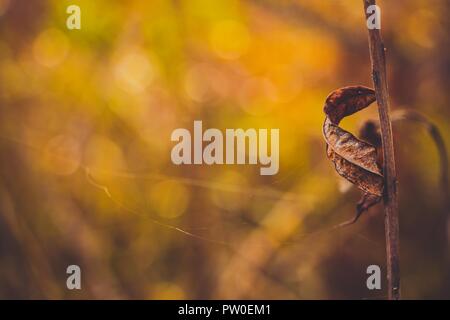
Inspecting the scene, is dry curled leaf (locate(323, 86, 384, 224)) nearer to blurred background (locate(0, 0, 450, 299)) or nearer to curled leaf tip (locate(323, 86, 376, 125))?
curled leaf tip (locate(323, 86, 376, 125))

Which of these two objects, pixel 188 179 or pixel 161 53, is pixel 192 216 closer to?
pixel 188 179

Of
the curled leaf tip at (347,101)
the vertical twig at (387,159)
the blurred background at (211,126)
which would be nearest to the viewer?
the vertical twig at (387,159)

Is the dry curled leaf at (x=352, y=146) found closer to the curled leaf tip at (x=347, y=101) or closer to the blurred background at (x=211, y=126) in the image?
the curled leaf tip at (x=347, y=101)

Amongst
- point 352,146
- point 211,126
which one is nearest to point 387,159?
point 352,146

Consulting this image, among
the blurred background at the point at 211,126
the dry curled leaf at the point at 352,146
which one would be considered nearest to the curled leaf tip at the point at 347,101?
the dry curled leaf at the point at 352,146

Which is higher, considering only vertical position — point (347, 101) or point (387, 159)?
point (347, 101)

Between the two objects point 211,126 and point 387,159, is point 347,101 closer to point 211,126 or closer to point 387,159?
point 387,159
